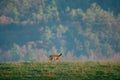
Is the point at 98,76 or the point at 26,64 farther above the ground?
the point at 26,64

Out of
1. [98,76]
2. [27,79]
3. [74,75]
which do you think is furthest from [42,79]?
[98,76]

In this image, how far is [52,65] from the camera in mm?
34562

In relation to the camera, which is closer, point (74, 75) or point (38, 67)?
point (74, 75)

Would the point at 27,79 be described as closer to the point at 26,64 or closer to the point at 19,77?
the point at 19,77

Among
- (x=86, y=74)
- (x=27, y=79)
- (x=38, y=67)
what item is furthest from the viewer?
(x=38, y=67)

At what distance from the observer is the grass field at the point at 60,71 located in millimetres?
29922

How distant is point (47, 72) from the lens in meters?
31.5

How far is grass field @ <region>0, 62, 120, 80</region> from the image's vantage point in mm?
29922

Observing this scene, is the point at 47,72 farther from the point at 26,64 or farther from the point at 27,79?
the point at 26,64

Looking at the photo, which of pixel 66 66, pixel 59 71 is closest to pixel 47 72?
pixel 59 71

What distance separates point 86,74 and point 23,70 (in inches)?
245

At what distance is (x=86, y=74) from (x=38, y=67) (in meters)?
5.41

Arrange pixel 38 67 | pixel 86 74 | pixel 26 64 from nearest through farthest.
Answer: pixel 86 74 → pixel 38 67 → pixel 26 64

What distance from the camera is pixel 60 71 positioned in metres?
→ 31.8
